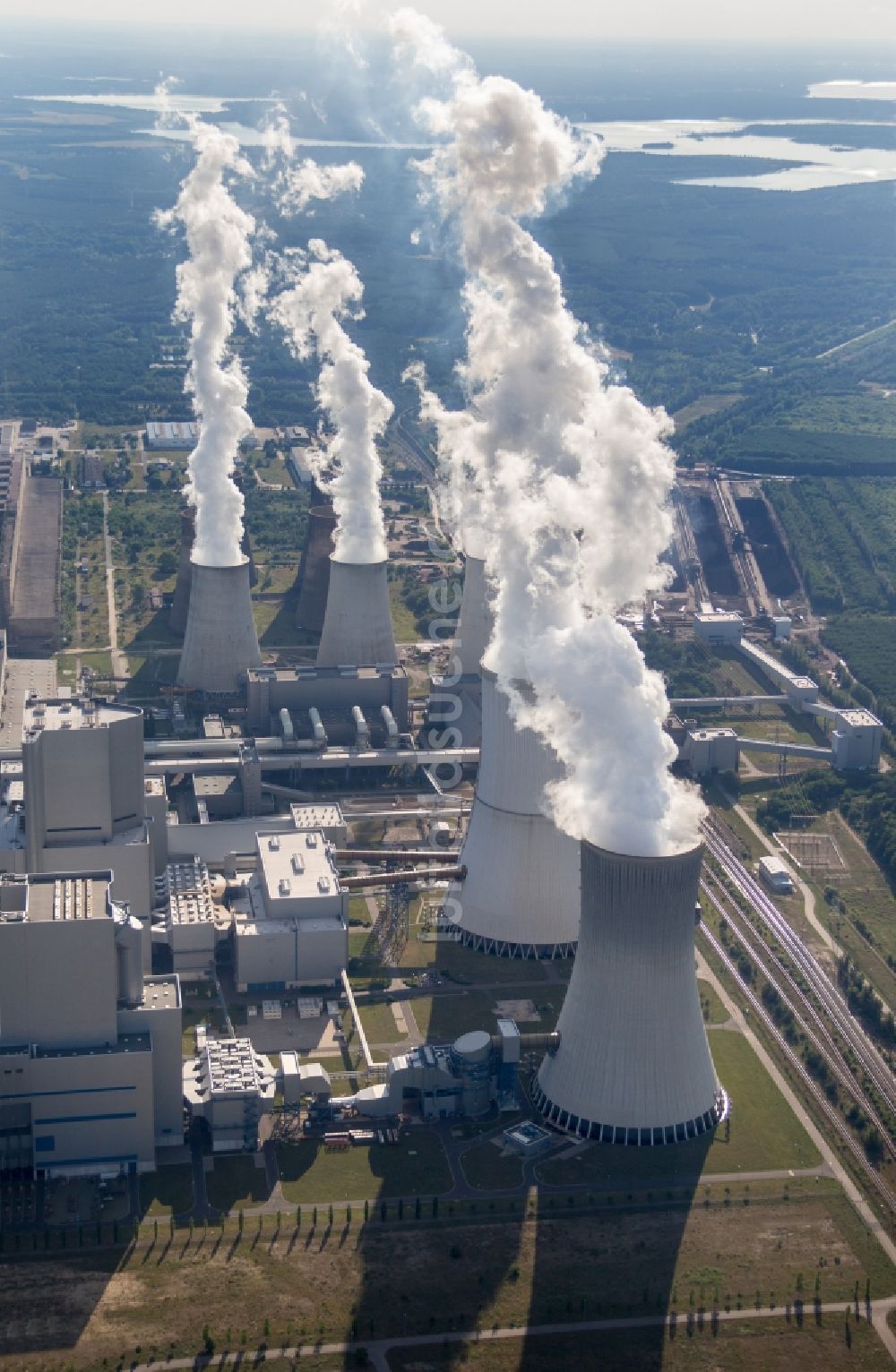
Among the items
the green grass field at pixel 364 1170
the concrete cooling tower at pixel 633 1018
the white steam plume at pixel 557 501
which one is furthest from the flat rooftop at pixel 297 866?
the concrete cooling tower at pixel 633 1018

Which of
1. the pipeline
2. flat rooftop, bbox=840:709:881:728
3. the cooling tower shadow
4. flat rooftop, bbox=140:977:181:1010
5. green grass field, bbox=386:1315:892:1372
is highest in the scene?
flat rooftop, bbox=840:709:881:728

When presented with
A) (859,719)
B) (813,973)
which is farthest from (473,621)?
(813,973)

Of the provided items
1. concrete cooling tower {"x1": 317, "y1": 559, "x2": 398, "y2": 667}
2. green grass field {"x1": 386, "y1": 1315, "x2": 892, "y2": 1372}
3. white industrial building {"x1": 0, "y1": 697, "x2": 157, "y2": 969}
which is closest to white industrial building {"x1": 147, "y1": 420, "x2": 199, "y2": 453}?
concrete cooling tower {"x1": 317, "y1": 559, "x2": 398, "y2": 667}

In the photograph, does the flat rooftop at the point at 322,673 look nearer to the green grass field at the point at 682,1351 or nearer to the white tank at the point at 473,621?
the white tank at the point at 473,621

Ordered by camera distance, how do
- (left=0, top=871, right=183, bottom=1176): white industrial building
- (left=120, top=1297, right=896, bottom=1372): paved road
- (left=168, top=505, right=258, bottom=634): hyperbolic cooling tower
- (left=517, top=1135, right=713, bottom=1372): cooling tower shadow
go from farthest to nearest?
(left=168, top=505, right=258, bottom=634): hyperbolic cooling tower → (left=0, top=871, right=183, bottom=1176): white industrial building → (left=517, top=1135, right=713, bottom=1372): cooling tower shadow → (left=120, top=1297, right=896, bottom=1372): paved road

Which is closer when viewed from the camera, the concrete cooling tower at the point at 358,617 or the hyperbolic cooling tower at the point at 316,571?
the concrete cooling tower at the point at 358,617

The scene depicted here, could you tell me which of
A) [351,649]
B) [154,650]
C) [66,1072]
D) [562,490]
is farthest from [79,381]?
[66,1072]

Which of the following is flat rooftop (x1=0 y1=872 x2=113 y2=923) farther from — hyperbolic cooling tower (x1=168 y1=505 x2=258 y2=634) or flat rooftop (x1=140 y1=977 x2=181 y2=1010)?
hyperbolic cooling tower (x1=168 y1=505 x2=258 y2=634)
